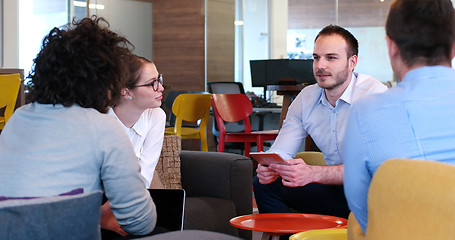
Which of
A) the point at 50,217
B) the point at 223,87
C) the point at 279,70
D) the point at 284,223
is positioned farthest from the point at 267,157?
the point at 223,87

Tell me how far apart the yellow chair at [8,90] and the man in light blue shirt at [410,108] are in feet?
14.4

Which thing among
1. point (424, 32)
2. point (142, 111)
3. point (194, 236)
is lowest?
point (194, 236)

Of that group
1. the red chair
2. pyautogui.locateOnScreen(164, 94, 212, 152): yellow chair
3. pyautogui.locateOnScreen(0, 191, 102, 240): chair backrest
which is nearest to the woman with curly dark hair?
pyautogui.locateOnScreen(0, 191, 102, 240): chair backrest

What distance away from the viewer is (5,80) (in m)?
5.47

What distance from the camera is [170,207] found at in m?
2.67

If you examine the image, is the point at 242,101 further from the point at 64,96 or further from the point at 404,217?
the point at 404,217

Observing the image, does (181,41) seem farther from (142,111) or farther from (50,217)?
(50,217)

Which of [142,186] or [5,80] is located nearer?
A: [142,186]

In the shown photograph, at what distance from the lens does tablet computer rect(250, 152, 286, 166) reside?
2.82m

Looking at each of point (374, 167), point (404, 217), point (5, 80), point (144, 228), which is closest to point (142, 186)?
point (144, 228)

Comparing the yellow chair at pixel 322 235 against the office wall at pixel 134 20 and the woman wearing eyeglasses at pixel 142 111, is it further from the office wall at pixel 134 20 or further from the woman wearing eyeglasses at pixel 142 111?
the office wall at pixel 134 20

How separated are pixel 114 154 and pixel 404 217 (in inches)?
32.5

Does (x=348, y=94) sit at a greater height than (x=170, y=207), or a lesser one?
greater

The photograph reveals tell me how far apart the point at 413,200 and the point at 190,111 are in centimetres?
588
